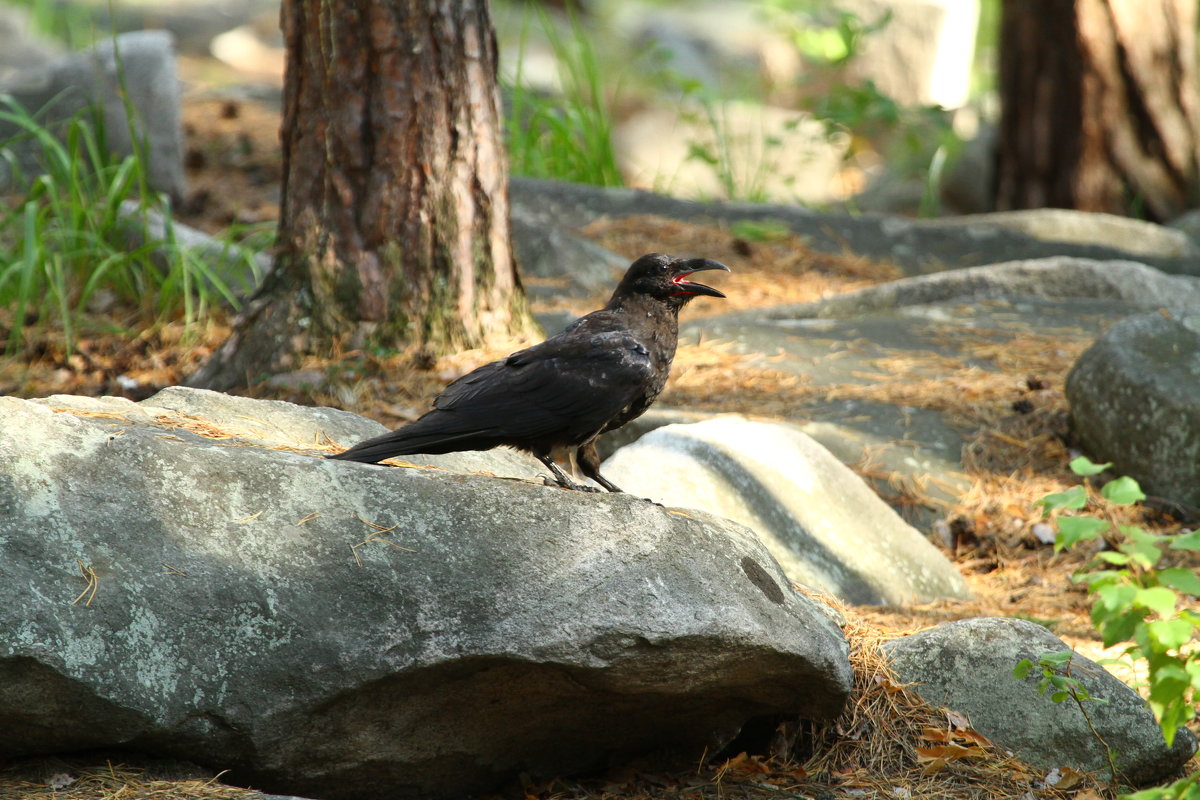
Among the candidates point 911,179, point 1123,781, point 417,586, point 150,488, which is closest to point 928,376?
point 1123,781

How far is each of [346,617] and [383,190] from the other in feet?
9.20

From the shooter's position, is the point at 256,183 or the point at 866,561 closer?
the point at 866,561

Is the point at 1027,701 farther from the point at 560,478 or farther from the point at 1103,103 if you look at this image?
the point at 1103,103

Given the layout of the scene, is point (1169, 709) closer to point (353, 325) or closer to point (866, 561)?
point (866, 561)

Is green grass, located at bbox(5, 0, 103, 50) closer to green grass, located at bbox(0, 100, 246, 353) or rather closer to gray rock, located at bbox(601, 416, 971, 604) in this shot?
green grass, located at bbox(0, 100, 246, 353)

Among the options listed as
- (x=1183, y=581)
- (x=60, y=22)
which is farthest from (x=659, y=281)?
(x=60, y=22)

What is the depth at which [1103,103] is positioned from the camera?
864 centimetres

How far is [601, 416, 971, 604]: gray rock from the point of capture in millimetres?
4062

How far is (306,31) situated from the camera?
15.8ft

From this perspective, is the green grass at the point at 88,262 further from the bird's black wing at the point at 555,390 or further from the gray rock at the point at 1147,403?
the gray rock at the point at 1147,403

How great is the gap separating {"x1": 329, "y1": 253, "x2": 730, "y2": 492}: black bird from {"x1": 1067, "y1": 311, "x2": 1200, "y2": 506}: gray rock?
2.38 metres

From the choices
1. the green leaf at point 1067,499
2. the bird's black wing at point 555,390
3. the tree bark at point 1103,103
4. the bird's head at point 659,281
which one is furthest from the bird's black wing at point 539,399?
the tree bark at point 1103,103

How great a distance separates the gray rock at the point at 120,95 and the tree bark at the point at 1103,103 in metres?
6.44

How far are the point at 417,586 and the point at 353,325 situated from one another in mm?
2698
